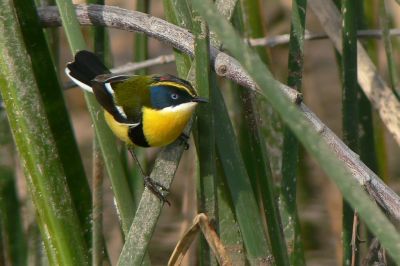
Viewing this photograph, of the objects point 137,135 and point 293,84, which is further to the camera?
point 137,135

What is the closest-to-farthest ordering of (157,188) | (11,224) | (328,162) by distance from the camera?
(328,162) → (157,188) → (11,224)

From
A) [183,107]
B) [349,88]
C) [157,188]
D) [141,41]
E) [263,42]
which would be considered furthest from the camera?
[263,42]

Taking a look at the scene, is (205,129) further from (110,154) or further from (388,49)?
(388,49)

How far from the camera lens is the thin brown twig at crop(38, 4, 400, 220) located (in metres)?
2.18

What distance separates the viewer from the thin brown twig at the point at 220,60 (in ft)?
7.15

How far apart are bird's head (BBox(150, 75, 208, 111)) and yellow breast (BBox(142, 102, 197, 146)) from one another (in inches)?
0.4

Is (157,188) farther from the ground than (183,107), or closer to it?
closer to it

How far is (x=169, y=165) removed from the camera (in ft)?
7.82

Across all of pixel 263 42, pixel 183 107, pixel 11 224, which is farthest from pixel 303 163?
pixel 183 107

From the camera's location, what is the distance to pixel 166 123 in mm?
2680

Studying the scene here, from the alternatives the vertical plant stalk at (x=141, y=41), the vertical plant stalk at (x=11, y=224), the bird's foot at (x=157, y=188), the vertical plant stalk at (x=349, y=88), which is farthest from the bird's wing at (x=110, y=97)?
the vertical plant stalk at (x=11, y=224)

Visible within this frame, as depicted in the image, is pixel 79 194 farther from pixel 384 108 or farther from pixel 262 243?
pixel 384 108

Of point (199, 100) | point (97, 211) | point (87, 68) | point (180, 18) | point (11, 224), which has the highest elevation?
point (180, 18)

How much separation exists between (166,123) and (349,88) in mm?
619
